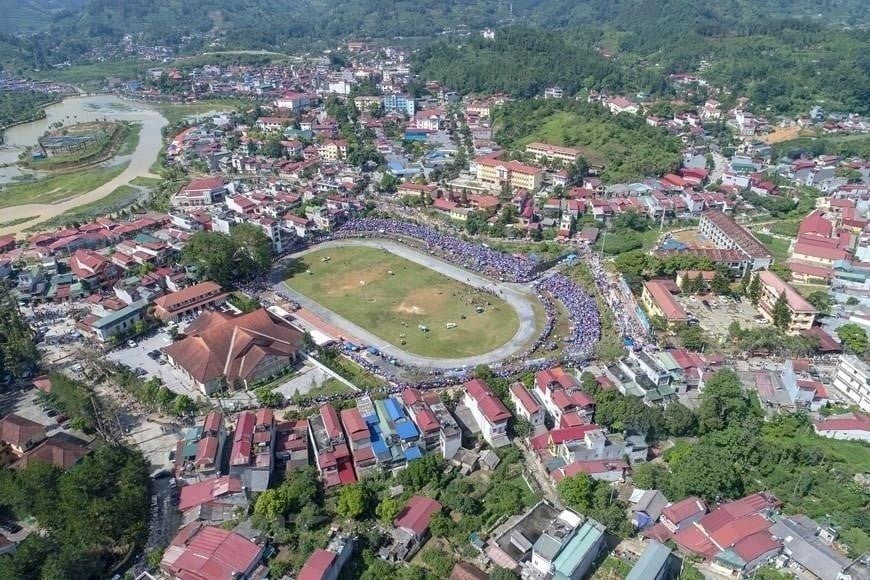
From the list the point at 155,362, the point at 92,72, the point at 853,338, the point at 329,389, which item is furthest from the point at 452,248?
the point at 92,72

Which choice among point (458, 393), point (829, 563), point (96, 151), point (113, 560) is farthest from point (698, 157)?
point (96, 151)

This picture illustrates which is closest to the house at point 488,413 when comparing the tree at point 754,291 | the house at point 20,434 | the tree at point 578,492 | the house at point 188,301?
the tree at point 578,492

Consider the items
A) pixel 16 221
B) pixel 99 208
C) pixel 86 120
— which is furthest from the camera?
pixel 86 120

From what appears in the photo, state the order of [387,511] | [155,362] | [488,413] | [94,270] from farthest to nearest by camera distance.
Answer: [94,270], [155,362], [488,413], [387,511]

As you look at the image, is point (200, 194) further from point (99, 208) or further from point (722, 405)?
point (722, 405)

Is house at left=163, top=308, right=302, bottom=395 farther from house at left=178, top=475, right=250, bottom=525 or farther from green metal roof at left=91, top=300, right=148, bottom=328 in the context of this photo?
house at left=178, top=475, right=250, bottom=525

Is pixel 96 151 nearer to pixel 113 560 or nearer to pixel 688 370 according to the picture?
pixel 113 560

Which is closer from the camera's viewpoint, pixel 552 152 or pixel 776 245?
pixel 776 245
